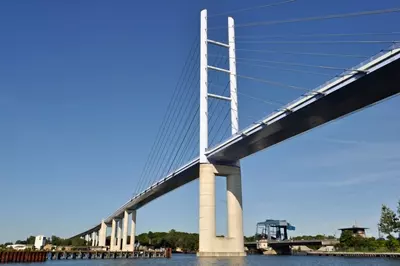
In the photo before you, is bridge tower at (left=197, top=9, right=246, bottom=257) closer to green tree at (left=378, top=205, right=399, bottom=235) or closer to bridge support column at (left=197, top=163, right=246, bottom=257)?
bridge support column at (left=197, top=163, right=246, bottom=257)

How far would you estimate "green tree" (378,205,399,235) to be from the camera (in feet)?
239

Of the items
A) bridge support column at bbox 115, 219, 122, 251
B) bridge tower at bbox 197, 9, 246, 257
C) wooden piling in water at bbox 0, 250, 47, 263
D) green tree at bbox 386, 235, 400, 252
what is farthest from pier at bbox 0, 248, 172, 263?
green tree at bbox 386, 235, 400, 252

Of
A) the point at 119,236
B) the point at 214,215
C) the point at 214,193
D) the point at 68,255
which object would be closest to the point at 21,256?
the point at 214,215

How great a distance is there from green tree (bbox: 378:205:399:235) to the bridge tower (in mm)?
42991

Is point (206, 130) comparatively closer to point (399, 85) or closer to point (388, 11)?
point (399, 85)

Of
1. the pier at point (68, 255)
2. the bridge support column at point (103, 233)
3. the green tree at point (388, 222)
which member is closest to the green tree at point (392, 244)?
the green tree at point (388, 222)

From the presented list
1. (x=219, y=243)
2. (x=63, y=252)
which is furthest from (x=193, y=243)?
(x=219, y=243)

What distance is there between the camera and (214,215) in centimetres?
3881

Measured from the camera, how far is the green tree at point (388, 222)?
72.8m

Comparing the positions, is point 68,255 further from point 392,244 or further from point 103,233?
point 392,244

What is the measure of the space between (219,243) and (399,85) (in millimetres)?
20993

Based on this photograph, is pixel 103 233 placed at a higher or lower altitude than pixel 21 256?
higher

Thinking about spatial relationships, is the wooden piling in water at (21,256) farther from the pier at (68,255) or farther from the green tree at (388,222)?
the green tree at (388,222)

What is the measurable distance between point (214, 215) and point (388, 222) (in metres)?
47.3
